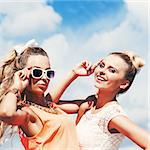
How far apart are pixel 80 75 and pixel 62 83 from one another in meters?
0.11

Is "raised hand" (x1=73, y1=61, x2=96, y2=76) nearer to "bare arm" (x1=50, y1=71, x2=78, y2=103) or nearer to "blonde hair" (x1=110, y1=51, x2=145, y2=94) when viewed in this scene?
"bare arm" (x1=50, y1=71, x2=78, y2=103)

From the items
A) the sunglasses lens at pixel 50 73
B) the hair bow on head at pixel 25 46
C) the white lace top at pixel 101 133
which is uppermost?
the hair bow on head at pixel 25 46

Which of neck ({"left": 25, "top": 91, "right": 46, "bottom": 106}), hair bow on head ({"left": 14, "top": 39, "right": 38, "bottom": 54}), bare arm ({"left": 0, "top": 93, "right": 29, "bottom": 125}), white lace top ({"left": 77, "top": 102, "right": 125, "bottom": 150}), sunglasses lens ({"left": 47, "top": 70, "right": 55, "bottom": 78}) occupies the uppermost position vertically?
hair bow on head ({"left": 14, "top": 39, "right": 38, "bottom": 54})

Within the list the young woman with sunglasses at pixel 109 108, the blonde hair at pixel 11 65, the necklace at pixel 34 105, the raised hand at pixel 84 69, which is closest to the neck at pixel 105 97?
the young woman with sunglasses at pixel 109 108

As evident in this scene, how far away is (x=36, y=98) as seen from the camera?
94.9 inches

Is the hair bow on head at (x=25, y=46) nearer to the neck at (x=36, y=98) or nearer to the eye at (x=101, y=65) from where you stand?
the neck at (x=36, y=98)

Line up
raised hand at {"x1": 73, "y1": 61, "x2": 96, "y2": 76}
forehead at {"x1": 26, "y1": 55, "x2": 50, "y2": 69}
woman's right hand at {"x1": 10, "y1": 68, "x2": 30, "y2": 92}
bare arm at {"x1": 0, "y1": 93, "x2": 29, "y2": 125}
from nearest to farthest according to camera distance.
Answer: bare arm at {"x1": 0, "y1": 93, "x2": 29, "y2": 125} → woman's right hand at {"x1": 10, "y1": 68, "x2": 30, "y2": 92} → forehead at {"x1": 26, "y1": 55, "x2": 50, "y2": 69} → raised hand at {"x1": 73, "y1": 61, "x2": 96, "y2": 76}

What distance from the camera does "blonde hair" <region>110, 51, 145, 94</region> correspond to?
2.43 m

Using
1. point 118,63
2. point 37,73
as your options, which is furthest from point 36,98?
point 118,63

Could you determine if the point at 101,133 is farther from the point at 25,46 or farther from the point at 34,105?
A: the point at 25,46

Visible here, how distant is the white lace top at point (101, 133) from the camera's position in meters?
2.38

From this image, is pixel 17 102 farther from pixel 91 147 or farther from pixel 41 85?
pixel 91 147

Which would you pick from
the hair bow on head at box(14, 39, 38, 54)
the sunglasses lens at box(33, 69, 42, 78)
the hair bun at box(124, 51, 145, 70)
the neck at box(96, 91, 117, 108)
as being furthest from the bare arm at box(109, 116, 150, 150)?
the hair bow on head at box(14, 39, 38, 54)

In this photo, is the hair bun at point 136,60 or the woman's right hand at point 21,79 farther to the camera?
the hair bun at point 136,60
